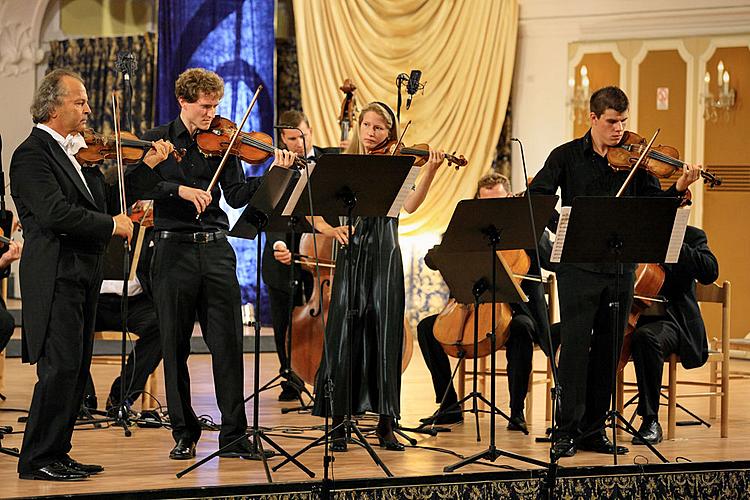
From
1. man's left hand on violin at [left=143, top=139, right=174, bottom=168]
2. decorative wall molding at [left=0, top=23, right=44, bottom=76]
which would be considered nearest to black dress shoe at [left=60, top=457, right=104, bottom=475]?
man's left hand on violin at [left=143, top=139, right=174, bottom=168]

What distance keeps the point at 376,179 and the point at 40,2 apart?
7085 mm

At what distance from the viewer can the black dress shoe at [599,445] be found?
4836mm

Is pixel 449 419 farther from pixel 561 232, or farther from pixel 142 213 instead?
pixel 142 213

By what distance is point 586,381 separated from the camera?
4.87 m

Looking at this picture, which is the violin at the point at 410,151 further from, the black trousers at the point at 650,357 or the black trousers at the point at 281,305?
the black trousers at the point at 281,305

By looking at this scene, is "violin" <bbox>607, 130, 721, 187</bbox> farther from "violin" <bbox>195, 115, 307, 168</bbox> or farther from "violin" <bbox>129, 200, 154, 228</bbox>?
"violin" <bbox>129, 200, 154, 228</bbox>

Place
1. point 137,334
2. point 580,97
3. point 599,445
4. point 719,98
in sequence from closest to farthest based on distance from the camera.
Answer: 1. point 599,445
2. point 137,334
3. point 719,98
4. point 580,97

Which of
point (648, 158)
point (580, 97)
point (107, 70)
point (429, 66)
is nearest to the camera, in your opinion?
point (648, 158)

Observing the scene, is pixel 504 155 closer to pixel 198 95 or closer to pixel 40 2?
pixel 40 2

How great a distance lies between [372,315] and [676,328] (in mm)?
1583

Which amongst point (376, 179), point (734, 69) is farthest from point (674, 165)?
point (734, 69)

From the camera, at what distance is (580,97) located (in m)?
9.27

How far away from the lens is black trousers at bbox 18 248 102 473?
4066 millimetres

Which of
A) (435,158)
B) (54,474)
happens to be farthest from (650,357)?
(54,474)
